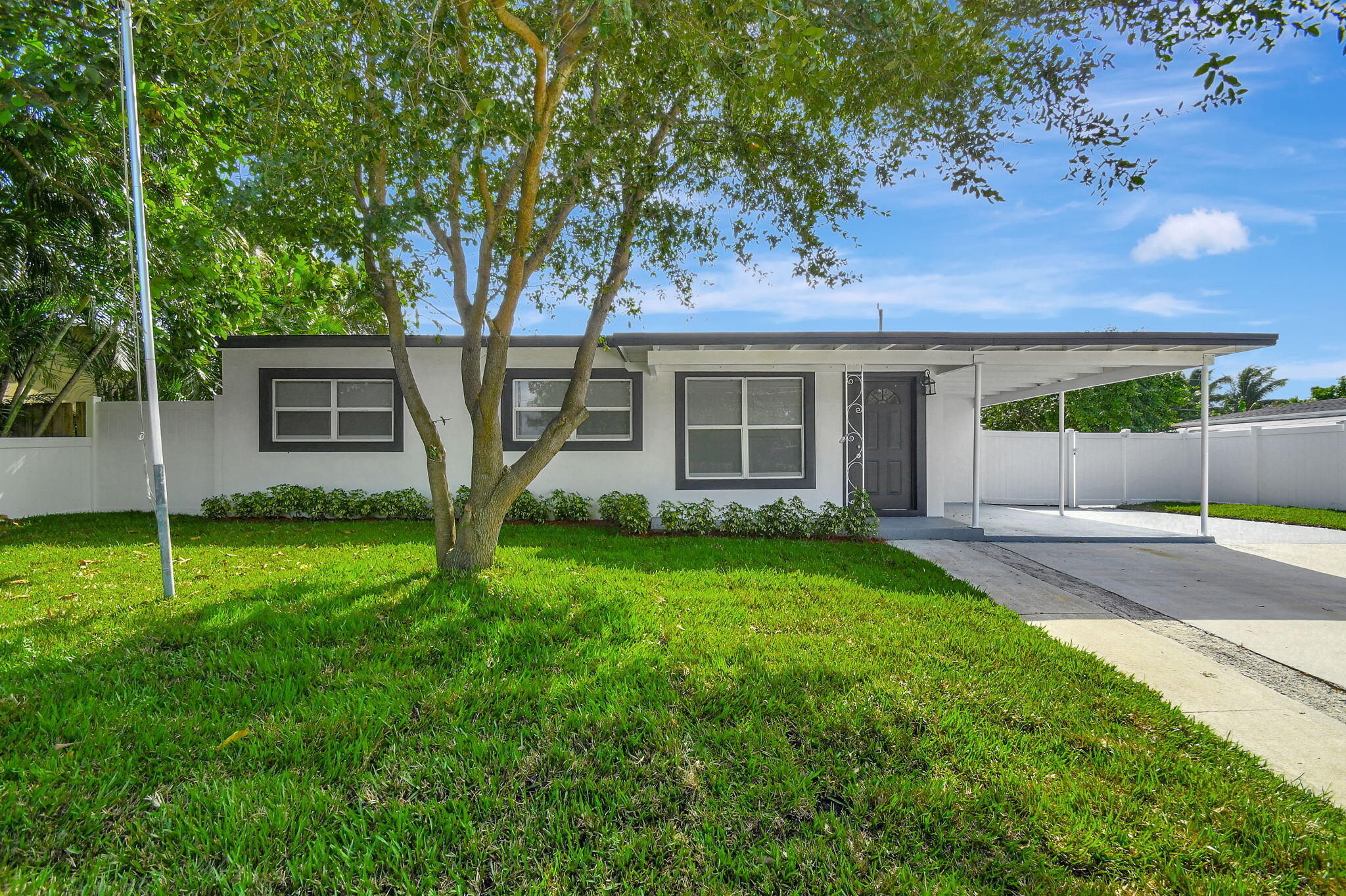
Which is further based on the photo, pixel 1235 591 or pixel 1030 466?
pixel 1030 466

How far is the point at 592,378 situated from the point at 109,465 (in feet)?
27.0

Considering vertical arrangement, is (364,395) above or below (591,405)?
above

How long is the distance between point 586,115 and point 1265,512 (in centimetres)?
1380

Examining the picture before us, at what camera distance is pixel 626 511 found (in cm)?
838

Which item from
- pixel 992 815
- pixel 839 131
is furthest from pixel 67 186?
pixel 992 815

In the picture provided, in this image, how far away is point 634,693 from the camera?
3117 mm

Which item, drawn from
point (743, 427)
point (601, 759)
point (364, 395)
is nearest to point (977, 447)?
point (743, 427)

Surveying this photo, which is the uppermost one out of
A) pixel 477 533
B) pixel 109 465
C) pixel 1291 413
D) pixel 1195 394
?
pixel 1195 394

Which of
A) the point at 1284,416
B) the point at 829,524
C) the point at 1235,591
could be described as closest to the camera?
the point at 1235,591

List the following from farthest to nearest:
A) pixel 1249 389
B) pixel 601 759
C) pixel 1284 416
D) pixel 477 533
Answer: pixel 1249 389 → pixel 1284 416 → pixel 477 533 → pixel 601 759

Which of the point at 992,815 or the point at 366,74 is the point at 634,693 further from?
the point at 366,74

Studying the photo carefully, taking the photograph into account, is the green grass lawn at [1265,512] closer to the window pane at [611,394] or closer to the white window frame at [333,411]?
the window pane at [611,394]

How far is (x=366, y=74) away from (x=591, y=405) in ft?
16.8

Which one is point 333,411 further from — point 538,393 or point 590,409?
point 590,409
